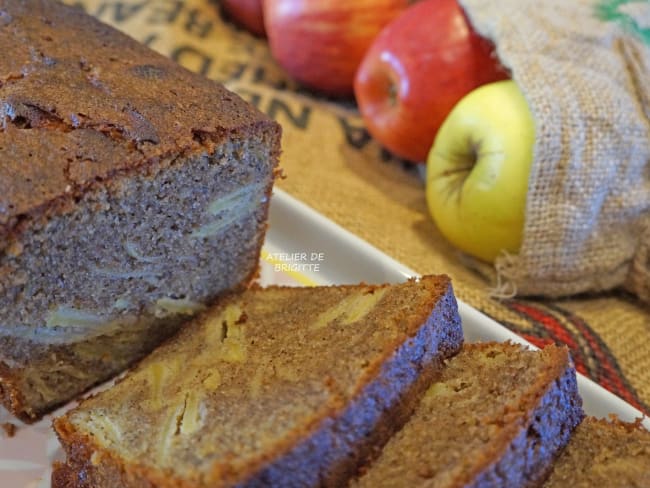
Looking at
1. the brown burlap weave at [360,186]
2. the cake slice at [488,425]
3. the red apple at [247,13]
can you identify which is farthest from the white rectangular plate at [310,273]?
the red apple at [247,13]

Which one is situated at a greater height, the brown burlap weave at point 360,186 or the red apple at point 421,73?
the red apple at point 421,73

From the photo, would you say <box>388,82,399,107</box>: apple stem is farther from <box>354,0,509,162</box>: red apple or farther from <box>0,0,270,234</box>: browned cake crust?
<box>0,0,270,234</box>: browned cake crust

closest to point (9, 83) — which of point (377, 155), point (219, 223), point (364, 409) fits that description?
point (219, 223)

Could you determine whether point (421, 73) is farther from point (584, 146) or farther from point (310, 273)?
→ point (310, 273)

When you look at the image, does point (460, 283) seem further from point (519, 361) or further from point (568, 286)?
point (519, 361)

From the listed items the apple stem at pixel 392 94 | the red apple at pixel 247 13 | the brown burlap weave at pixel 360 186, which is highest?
the apple stem at pixel 392 94


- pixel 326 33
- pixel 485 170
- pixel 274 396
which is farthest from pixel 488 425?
pixel 326 33

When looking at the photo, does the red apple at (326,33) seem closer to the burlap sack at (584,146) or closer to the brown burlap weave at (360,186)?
the brown burlap weave at (360,186)

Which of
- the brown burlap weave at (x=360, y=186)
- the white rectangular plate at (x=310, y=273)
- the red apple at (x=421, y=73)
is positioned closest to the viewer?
the white rectangular plate at (x=310, y=273)
